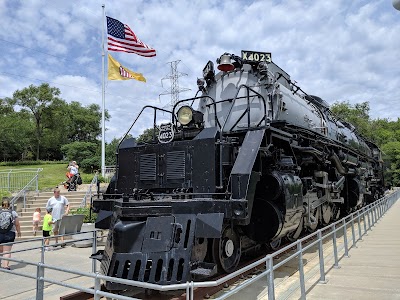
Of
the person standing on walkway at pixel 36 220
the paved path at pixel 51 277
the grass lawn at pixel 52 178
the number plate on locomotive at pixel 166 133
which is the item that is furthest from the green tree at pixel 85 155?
the number plate on locomotive at pixel 166 133

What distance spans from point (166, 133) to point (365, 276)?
14.0 feet

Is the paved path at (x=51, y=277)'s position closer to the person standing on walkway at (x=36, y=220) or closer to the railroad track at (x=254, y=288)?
the railroad track at (x=254, y=288)

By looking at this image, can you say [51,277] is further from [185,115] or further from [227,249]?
[185,115]

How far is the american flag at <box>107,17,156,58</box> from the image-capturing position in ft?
60.6

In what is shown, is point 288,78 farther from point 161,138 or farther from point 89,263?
point 89,263

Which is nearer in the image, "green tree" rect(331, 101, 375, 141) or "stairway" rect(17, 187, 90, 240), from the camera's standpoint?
"stairway" rect(17, 187, 90, 240)

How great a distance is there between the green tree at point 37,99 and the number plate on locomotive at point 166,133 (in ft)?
168

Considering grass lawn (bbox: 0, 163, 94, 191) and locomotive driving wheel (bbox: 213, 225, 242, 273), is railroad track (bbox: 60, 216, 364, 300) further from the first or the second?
grass lawn (bbox: 0, 163, 94, 191)

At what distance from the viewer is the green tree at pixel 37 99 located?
52969mm

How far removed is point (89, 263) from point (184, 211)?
13.7 ft

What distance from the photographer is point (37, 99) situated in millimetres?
53031

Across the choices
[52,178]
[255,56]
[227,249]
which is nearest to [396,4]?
[255,56]

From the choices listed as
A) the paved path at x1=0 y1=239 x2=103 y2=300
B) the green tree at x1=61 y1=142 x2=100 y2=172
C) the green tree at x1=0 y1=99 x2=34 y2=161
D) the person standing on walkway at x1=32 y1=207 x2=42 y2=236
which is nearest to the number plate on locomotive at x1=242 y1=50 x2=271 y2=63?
the paved path at x1=0 y1=239 x2=103 y2=300

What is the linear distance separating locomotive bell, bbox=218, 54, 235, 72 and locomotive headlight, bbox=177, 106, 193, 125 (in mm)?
1589
